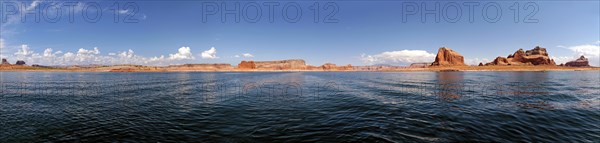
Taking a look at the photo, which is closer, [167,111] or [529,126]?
[529,126]

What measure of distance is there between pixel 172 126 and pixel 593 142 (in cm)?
1978

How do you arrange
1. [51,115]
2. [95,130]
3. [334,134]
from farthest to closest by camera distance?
1. [51,115]
2. [95,130]
3. [334,134]

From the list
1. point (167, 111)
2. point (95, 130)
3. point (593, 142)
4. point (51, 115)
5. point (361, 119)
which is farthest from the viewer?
point (167, 111)

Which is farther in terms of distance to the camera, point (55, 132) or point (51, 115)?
point (51, 115)

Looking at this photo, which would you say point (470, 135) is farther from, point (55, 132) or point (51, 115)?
point (51, 115)

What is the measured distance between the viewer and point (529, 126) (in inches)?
509

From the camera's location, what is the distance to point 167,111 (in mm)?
17500

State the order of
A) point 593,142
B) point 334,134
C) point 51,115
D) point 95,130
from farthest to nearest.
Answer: point 51,115 → point 95,130 → point 334,134 → point 593,142

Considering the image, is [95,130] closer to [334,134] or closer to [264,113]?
[264,113]

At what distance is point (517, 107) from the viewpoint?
60.6 ft

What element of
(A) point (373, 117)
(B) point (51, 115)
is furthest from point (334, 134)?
(B) point (51, 115)

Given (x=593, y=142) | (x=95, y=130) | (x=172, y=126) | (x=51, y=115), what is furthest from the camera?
(x=51, y=115)

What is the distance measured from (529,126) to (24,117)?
2971 centimetres

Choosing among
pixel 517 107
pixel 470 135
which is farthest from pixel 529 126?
pixel 517 107
